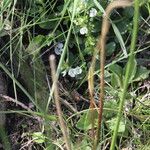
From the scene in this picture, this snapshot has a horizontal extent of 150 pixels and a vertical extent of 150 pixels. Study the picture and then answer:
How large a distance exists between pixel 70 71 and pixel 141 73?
0.88ft

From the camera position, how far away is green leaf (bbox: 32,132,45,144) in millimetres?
1386

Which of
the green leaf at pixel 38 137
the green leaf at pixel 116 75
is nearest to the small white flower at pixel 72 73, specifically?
the green leaf at pixel 116 75

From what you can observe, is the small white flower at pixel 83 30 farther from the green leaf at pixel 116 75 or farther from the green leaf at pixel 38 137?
the green leaf at pixel 38 137

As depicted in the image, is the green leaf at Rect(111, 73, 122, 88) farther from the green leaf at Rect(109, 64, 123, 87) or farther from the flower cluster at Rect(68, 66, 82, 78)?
the flower cluster at Rect(68, 66, 82, 78)

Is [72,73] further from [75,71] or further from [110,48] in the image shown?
[110,48]

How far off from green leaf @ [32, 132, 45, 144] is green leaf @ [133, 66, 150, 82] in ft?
1.33

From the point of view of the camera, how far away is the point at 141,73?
1.49 meters

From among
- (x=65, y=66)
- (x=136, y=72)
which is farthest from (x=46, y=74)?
(x=136, y=72)

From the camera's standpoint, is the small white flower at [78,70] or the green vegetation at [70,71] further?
the small white flower at [78,70]

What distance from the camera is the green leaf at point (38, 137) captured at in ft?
4.55

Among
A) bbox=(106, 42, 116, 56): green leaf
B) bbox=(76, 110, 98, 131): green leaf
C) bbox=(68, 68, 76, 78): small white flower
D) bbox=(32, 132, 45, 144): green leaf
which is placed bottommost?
bbox=(32, 132, 45, 144): green leaf

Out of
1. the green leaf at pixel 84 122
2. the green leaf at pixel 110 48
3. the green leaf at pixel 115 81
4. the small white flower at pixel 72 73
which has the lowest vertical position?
the green leaf at pixel 84 122

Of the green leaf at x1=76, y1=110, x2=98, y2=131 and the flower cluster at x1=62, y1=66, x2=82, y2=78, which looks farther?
the flower cluster at x1=62, y1=66, x2=82, y2=78

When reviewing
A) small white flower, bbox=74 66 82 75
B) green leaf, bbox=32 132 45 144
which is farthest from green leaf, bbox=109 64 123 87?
green leaf, bbox=32 132 45 144
